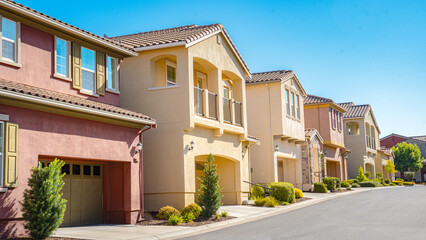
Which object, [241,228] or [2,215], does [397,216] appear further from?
[2,215]

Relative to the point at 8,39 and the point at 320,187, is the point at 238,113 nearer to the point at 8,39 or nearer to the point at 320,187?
the point at 320,187

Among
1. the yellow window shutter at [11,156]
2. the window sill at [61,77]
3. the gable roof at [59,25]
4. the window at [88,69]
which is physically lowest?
the yellow window shutter at [11,156]

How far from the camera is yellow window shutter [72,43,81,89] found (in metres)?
17.5

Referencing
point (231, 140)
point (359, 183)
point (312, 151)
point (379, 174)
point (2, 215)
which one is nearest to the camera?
point (2, 215)

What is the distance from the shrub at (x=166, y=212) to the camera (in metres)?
18.4

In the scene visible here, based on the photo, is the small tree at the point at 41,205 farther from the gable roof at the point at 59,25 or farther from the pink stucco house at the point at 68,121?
the gable roof at the point at 59,25

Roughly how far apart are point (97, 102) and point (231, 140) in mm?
8294

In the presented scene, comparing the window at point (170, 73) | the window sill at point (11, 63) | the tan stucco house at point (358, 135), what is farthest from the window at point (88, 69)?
the tan stucco house at point (358, 135)

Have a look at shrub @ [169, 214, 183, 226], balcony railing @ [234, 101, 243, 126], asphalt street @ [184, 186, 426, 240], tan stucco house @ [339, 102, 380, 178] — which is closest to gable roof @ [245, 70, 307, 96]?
balcony railing @ [234, 101, 243, 126]

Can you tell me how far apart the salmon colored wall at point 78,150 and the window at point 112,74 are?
2267 mm

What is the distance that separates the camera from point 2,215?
1316cm

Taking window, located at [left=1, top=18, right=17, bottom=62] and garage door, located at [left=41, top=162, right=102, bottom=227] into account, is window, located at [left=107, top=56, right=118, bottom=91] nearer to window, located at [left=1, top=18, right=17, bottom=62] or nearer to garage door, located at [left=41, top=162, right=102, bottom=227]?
garage door, located at [left=41, top=162, right=102, bottom=227]

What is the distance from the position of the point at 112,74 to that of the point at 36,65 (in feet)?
13.3

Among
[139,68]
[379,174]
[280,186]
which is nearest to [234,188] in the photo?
[280,186]
